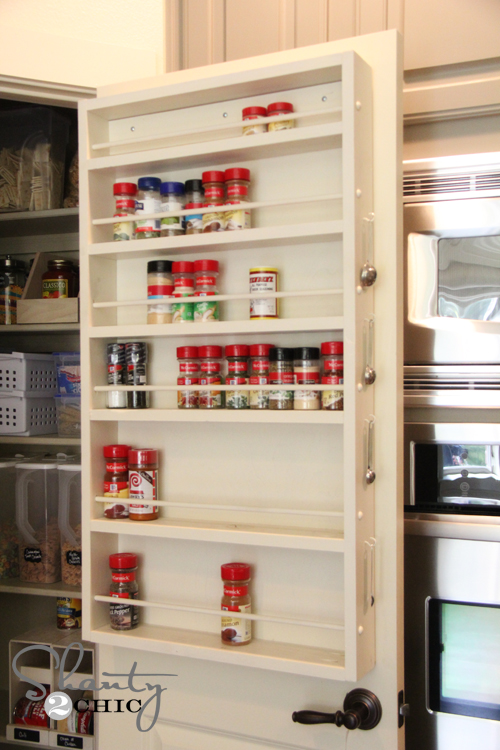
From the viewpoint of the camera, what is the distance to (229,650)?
3.87 ft

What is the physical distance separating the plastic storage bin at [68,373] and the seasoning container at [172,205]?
3.13 ft

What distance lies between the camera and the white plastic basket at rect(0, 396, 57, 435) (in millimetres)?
2129

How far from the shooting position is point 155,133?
133 centimetres

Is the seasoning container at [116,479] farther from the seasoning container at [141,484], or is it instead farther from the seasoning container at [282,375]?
the seasoning container at [282,375]

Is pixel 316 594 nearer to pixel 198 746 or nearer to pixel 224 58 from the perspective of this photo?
pixel 198 746

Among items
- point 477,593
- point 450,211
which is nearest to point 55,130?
point 450,211

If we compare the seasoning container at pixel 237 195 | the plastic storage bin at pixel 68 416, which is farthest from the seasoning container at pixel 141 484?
the plastic storage bin at pixel 68 416

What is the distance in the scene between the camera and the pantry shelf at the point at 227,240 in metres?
1.11

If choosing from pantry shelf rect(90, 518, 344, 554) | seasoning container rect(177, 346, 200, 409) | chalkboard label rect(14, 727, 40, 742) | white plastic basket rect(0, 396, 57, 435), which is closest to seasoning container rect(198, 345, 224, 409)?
seasoning container rect(177, 346, 200, 409)

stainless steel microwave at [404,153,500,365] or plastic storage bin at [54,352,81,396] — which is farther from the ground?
stainless steel microwave at [404,153,500,365]

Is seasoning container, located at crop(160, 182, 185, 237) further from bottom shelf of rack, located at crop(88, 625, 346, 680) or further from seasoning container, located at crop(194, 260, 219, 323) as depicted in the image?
bottom shelf of rack, located at crop(88, 625, 346, 680)

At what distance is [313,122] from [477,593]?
3.12 feet

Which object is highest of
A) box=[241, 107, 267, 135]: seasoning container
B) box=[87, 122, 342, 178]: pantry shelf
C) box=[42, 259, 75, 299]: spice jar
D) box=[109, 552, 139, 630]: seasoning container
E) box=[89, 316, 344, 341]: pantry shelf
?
box=[241, 107, 267, 135]: seasoning container

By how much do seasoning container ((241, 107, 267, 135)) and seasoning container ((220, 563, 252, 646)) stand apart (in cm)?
80
